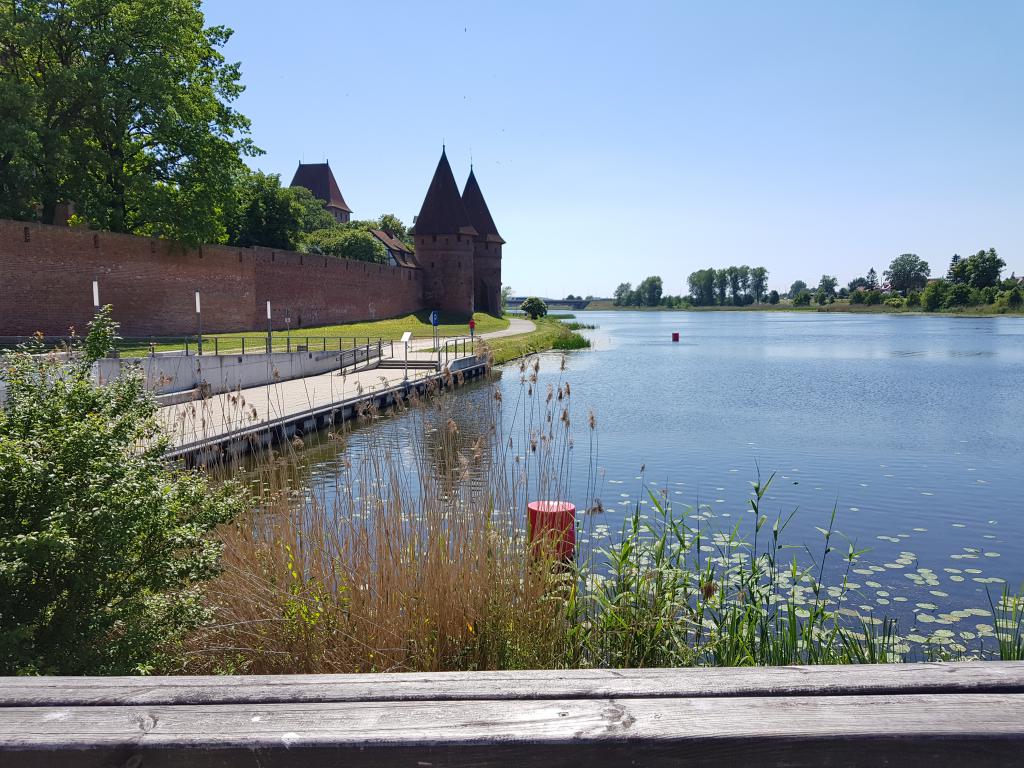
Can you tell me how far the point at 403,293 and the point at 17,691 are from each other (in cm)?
5310

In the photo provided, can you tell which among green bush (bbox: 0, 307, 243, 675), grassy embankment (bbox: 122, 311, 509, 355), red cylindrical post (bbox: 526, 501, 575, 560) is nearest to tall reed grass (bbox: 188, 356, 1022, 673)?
red cylindrical post (bbox: 526, 501, 575, 560)

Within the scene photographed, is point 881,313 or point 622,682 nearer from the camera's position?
point 622,682

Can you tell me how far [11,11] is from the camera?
2334 cm

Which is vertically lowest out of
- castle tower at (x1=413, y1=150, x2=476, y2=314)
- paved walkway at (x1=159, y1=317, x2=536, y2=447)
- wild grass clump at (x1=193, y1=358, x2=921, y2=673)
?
paved walkway at (x1=159, y1=317, x2=536, y2=447)

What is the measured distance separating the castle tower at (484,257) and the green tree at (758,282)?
327 ft

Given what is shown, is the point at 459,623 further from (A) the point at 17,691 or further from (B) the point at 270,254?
(B) the point at 270,254

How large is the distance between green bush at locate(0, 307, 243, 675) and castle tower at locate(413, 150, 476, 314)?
53771 millimetres

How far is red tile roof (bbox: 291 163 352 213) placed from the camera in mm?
82562

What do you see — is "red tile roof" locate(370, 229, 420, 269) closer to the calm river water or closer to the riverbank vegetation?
the calm river water

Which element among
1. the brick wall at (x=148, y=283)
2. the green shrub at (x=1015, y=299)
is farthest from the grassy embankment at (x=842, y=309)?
the brick wall at (x=148, y=283)

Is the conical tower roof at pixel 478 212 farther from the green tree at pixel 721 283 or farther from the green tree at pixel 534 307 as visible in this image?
the green tree at pixel 721 283

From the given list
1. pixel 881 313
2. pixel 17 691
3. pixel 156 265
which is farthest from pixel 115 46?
pixel 881 313

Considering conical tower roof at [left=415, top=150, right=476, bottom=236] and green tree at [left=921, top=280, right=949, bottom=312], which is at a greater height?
conical tower roof at [left=415, top=150, right=476, bottom=236]

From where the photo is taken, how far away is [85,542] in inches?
Answer: 97.8
